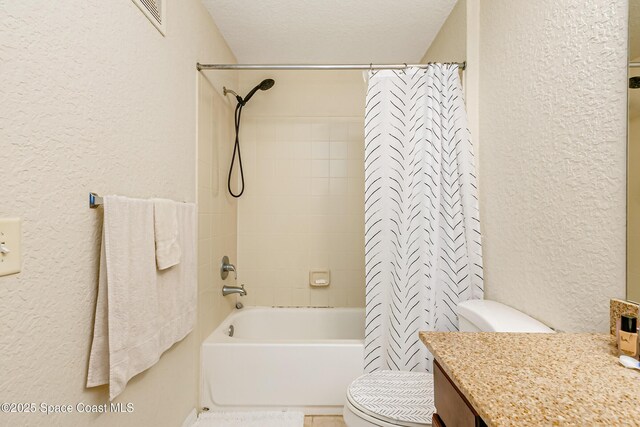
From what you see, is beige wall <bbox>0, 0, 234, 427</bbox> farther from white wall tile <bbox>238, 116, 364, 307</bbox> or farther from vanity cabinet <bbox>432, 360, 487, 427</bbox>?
white wall tile <bbox>238, 116, 364, 307</bbox>

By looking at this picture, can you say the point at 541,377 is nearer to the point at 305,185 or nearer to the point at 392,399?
the point at 392,399

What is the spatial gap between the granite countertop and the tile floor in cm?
124

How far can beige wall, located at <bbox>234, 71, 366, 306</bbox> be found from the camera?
267 cm

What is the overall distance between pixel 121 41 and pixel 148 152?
0.38 metres

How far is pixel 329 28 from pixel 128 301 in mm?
1891

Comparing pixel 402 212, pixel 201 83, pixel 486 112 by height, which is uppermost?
pixel 201 83

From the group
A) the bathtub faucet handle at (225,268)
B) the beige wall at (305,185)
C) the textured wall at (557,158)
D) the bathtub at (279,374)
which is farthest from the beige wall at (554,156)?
the bathtub faucet handle at (225,268)

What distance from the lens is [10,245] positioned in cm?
72

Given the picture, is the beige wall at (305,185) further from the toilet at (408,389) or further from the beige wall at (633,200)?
the beige wall at (633,200)

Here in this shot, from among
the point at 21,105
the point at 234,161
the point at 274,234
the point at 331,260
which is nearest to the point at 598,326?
the point at 21,105

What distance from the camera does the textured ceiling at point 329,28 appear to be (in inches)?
74.0

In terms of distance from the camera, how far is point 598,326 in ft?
3.06

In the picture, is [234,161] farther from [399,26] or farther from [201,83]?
[399,26]

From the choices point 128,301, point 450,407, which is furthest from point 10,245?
point 450,407
